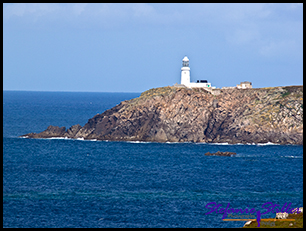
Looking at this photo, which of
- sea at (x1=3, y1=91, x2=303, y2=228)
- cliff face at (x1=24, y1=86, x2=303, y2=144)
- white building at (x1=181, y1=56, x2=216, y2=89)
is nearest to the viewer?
sea at (x1=3, y1=91, x2=303, y2=228)

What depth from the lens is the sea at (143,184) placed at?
62969 millimetres

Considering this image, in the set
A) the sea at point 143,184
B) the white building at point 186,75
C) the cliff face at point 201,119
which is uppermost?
the white building at point 186,75

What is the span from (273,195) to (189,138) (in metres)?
58.4

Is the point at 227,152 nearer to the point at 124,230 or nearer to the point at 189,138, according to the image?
the point at 189,138

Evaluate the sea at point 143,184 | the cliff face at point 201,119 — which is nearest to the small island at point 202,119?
the cliff face at point 201,119

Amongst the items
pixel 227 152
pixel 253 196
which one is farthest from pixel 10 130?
pixel 253 196

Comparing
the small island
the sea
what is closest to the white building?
the small island

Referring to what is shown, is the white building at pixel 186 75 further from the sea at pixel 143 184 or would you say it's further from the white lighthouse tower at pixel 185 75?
the sea at pixel 143 184

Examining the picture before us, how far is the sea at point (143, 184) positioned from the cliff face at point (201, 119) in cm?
448

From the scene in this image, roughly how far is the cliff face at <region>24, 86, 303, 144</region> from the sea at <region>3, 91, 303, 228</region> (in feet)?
14.7

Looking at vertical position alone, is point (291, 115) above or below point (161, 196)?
above

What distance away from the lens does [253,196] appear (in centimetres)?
7369

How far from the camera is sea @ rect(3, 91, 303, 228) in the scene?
62969 millimetres

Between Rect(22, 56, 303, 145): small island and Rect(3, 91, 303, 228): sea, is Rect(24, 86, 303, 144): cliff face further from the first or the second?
Rect(3, 91, 303, 228): sea
